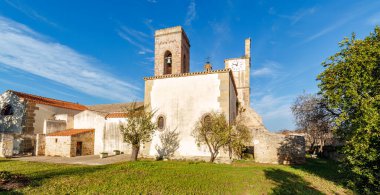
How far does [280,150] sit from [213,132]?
6.38m

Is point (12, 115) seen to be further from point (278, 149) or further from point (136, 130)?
point (278, 149)

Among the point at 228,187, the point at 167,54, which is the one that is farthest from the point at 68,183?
the point at 167,54

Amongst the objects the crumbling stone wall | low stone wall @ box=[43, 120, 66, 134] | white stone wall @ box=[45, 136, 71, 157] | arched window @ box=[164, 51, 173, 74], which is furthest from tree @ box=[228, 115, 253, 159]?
the crumbling stone wall

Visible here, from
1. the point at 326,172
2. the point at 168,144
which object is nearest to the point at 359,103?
the point at 326,172

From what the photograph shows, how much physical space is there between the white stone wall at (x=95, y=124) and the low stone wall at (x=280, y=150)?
15.5 meters

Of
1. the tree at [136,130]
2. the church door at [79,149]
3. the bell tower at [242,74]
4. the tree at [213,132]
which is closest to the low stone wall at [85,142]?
the church door at [79,149]

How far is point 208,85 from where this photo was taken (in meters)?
18.8

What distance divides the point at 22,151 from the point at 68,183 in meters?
15.6

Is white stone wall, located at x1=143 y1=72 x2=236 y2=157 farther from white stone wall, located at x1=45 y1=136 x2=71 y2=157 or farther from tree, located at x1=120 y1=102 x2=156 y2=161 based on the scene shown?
white stone wall, located at x1=45 y1=136 x2=71 y2=157

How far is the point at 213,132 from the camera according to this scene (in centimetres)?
1677

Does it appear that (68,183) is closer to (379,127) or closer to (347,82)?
(379,127)

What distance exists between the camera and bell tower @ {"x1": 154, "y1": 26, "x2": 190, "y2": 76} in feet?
80.6

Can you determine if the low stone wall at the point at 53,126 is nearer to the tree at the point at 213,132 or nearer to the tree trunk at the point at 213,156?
the tree at the point at 213,132

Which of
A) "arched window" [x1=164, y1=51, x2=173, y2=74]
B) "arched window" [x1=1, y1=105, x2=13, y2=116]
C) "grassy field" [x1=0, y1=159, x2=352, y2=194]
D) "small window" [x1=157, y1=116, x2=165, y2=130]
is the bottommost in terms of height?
"grassy field" [x1=0, y1=159, x2=352, y2=194]
